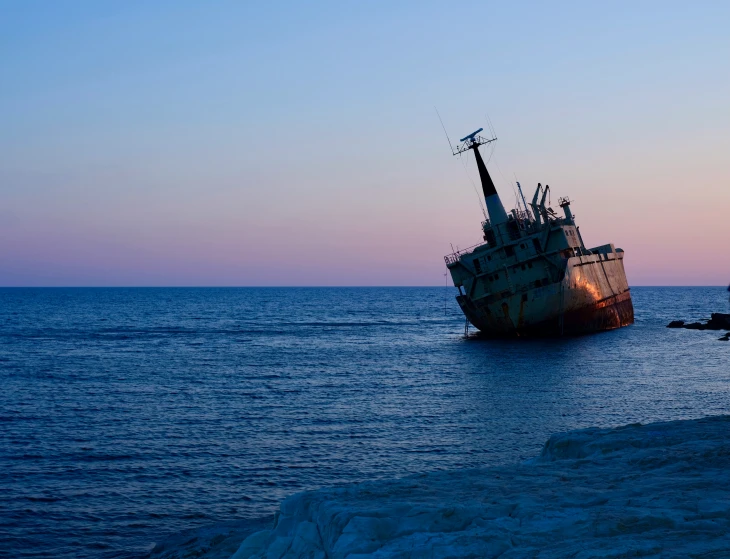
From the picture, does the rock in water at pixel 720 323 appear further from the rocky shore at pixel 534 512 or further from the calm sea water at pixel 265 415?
the rocky shore at pixel 534 512

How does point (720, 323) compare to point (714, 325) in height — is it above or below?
above

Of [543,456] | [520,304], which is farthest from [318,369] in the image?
[543,456]

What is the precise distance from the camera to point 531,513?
327 inches

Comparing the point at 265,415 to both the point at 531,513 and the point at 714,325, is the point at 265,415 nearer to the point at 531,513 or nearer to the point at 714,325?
the point at 531,513

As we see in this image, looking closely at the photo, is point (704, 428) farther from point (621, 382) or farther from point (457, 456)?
point (621, 382)

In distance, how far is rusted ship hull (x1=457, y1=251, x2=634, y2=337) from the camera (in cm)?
5288

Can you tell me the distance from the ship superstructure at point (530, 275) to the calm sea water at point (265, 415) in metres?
1.97

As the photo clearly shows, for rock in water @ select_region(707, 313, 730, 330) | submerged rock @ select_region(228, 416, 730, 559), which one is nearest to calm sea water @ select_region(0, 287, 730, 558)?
submerged rock @ select_region(228, 416, 730, 559)

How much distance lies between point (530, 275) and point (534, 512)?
46283 millimetres

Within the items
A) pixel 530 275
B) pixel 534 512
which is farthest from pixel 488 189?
pixel 534 512

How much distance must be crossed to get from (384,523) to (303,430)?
17810 millimetres

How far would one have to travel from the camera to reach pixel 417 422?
2645 centimetres

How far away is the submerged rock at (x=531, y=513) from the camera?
735cm

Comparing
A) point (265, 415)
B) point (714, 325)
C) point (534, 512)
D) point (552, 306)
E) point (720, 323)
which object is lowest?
point (265, 415)
